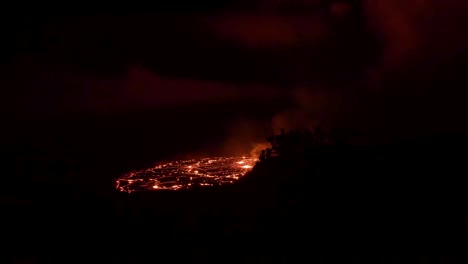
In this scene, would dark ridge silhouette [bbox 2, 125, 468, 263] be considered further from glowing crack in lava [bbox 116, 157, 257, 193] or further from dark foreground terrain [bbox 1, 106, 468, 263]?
glowing crack in lava [bbox 116, 157, 257, 193]

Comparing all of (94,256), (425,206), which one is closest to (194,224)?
(94,256)

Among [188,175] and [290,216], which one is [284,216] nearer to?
[290,216]

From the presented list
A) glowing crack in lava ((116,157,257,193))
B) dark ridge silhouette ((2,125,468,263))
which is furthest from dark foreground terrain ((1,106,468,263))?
glowing crack in lava ((116,157,257,193))

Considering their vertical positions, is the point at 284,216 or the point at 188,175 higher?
the point at 188,175

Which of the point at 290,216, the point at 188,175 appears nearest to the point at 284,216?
the point at 290,216

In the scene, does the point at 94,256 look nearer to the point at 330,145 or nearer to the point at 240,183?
the point at 240,183

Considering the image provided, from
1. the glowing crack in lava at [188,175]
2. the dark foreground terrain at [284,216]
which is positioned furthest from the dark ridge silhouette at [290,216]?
the glowing crack in lava at [188,175]
